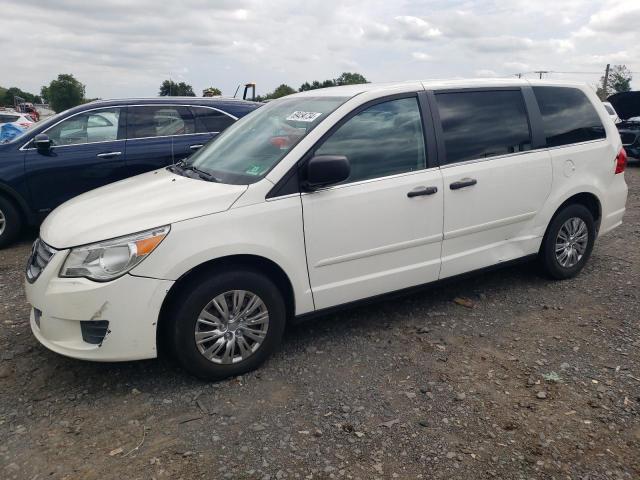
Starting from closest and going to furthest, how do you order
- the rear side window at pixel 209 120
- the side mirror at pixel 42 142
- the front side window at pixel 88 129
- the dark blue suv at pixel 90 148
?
the side mirror at pixel 42 142 < the dark blue suv at pixel 90 148 < the front side window at pixel 88 129 < the rear side window at pixel 209 120

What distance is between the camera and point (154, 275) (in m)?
2.95

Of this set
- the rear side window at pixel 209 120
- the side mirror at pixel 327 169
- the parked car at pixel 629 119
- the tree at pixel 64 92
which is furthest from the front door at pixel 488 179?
the tree at pixel 64 92

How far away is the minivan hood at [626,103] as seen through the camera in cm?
1553

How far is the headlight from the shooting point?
2932 millimetres

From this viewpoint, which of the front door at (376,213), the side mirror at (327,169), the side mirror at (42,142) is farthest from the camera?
the side mirror at (42,142)

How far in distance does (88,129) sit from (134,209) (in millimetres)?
3862

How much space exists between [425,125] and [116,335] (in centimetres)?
251

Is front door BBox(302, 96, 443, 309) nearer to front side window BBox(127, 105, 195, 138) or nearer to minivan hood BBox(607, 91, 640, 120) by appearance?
front side window BBox(127, 105, 195, 138)

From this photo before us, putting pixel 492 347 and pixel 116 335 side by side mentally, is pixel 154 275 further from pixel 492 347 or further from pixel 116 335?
pixel 492 347

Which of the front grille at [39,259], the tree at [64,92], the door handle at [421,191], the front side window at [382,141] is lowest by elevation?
the front grille at [39,259]

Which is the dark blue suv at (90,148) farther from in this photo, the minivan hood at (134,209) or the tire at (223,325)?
the tire at (223,325)

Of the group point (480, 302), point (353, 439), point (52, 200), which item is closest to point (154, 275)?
point (353, 439)

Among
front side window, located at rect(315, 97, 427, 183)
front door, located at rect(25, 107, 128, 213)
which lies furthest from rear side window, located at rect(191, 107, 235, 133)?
front side window, located at rect(315, 97, 427, 183)

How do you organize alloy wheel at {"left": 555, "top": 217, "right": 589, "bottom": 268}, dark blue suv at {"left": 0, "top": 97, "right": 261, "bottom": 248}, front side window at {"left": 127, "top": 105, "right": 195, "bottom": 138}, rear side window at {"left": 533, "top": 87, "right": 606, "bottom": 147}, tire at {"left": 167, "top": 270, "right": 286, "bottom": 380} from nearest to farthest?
1. tire at {"left": 167, "top": 270, "right": 286, "bottom": 380}
2. rear side window at {"left": 533, "top": 87, "right": 606, "bottom": 147}
3. alloy wheel at {"left": 555, "top": 217, "right": 589, "bottom": 268}
4. dark blue suv at {"left": 0, "top": 97, "right": 261, "bottom": 248}
5. front side window at {"left": 127, "top": 105, "right": 195, "bottom": 138}
